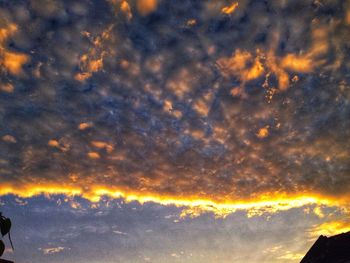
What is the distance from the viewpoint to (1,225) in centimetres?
250

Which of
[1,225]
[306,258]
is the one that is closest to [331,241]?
[306,258]

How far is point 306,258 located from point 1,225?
14765mm

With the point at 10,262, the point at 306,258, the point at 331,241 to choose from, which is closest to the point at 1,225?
the point at 10,262

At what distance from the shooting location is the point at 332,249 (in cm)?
1227

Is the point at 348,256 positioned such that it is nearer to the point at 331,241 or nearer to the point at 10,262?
the point at 331,241

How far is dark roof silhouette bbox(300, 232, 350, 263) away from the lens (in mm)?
11961

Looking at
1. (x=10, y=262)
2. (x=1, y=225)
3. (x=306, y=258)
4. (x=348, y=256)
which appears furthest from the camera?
(x=306, y=258)

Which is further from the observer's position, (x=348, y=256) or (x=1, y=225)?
(x=348, y=256)

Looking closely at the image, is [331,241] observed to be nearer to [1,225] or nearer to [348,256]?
[348,256]

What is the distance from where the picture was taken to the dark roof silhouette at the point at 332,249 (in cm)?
1196

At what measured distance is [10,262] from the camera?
6059 mm

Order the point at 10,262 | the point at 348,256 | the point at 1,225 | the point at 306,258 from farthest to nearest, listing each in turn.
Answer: the point at 306,258
the point at 348,256
the point at 10,262
the point at 1,225

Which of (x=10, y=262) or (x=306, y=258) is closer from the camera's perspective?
(x=10, y=262)

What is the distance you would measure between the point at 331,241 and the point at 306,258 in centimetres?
192
